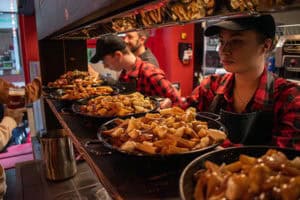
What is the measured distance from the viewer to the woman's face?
1357 mm

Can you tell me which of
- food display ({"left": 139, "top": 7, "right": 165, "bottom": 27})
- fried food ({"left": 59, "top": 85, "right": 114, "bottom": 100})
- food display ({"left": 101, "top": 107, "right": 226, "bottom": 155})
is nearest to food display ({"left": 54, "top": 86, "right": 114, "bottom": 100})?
fried food ({"left": 59, "top": 85, "right": 114, "bottom": 100})

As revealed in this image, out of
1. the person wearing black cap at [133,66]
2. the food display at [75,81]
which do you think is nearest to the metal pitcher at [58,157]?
the food display at [75,81]

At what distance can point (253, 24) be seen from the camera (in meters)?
1.32

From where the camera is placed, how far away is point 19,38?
5.44 meters

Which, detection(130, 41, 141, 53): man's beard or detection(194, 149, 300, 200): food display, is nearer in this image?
detection(194, 149, 300, 200): food display

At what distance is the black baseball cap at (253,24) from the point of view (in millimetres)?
1295

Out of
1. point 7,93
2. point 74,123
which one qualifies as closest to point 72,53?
point 7,93

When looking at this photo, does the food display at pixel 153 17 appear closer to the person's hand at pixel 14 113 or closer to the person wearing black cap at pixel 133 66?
the person wearing black cap at pixel 133 66

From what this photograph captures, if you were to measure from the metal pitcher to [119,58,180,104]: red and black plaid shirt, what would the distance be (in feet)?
2.80

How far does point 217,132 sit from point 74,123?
75 cm

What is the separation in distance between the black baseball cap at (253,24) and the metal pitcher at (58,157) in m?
1.24

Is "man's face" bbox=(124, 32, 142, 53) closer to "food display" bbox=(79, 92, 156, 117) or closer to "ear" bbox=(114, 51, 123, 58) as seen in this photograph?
"ear" bbox=(114, 51, 123, 58)

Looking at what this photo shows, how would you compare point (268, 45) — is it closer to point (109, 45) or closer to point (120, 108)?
point (120, 108)

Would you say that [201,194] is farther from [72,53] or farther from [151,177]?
[72,53]
